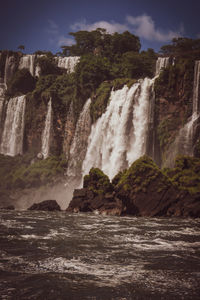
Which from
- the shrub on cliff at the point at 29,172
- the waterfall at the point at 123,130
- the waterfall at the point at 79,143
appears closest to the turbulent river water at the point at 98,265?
the waterfall at the point at 123,130

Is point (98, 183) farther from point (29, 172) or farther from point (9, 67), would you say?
point (9, 67)

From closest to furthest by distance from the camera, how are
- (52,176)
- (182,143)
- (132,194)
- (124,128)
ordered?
(132,194) → (182,143) → (124,128) → (52,176)

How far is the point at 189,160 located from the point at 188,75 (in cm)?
1211

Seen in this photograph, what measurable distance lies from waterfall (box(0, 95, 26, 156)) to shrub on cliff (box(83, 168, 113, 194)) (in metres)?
30.7

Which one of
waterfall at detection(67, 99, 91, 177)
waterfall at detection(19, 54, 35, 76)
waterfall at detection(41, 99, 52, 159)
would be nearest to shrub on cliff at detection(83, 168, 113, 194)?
waterfall at detection(67, 99, 91, 177)

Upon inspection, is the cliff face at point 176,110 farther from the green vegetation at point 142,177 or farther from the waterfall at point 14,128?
the waterfall at point 14,128

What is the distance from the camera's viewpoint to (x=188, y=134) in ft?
100

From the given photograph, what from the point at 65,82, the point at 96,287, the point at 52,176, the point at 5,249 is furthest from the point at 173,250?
the point at 65,82

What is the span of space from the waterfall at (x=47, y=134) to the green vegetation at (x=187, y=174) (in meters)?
29.1

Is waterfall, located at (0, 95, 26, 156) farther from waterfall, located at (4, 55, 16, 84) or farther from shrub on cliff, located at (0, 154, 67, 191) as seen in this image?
waterfall, located at (4, 55, 16, 84)

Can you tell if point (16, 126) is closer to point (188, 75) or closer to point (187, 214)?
point (188, 75)

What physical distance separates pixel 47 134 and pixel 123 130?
18.8 metres

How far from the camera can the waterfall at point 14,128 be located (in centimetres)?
5425

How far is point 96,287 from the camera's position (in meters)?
6.39
